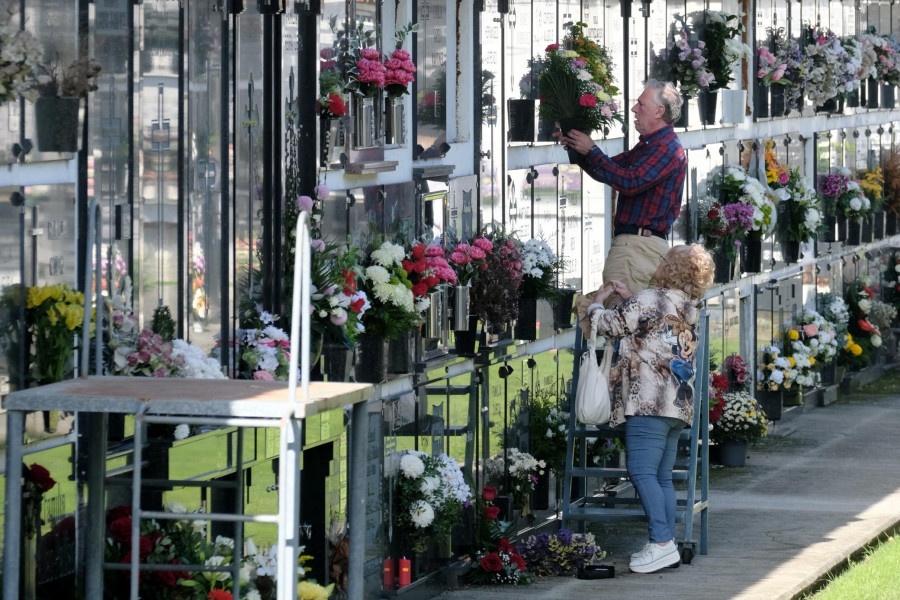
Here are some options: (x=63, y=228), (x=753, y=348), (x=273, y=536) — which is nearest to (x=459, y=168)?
(x=273, y=536)

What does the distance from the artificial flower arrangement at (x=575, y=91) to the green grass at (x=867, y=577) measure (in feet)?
8.11

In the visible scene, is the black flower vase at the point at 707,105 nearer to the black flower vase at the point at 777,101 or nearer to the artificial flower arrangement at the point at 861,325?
the black flower vase at the point at 777,101

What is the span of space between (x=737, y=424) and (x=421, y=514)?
13.1 feet

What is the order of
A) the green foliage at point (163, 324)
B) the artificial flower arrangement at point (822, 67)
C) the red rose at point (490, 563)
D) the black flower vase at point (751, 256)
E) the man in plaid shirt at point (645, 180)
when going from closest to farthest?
the green foliage at point (163, 324)
the red rose at point (490, 563)
the man in plaid shirt at point (645, 180)
the black flower vase at point (751, 256)
the artificial flower arrangement at point (822, 67)

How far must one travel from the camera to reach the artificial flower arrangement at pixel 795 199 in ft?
43.5

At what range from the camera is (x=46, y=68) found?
5.10 m

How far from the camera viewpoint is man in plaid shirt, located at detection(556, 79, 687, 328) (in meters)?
8.01

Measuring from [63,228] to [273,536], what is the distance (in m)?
1.66

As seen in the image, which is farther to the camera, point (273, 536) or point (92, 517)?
point (273, 536)

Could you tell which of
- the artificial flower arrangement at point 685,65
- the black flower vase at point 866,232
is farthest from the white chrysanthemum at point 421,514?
the black flower vase at point 866,232

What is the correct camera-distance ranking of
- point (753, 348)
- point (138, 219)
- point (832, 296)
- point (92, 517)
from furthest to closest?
point (832, 296), point (753, 348), point (138, 219), point (92, 517)

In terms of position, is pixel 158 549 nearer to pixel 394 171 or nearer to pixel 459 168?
pixel 394 171

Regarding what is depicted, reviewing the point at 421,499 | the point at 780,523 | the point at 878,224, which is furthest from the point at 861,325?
the point at 421,499

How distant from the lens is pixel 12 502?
4562 millimetres
